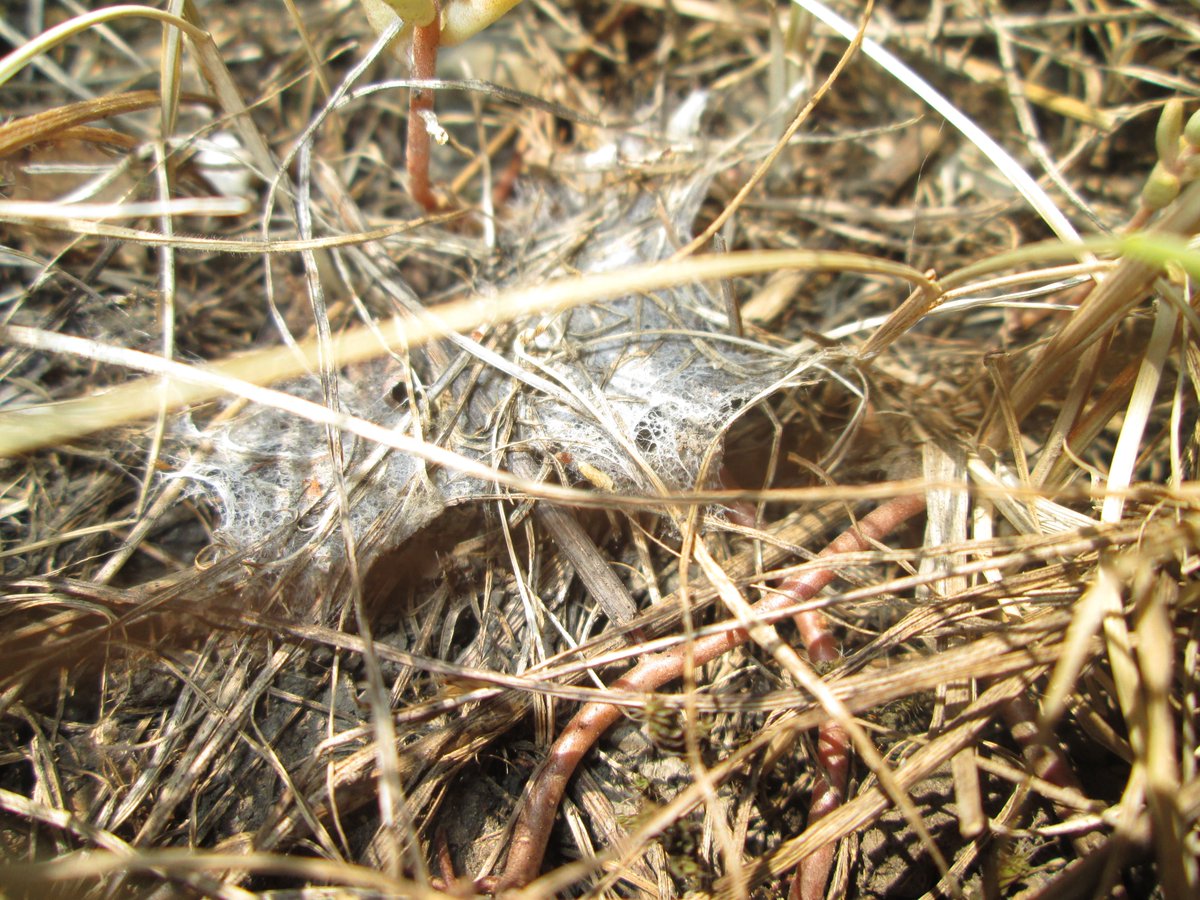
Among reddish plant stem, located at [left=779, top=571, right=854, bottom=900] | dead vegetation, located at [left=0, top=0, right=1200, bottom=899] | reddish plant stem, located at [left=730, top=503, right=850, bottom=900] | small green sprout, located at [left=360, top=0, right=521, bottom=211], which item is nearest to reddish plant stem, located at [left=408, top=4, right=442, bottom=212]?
small green sprout, located at [left=360, top=0, right=521, bottom=211]

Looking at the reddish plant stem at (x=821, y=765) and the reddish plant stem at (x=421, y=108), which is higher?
the reddish plant stem at (x=421, y=108)

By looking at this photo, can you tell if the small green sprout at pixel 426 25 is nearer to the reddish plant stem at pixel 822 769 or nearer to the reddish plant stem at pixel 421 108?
the reddish plant stem at pixel 421 108

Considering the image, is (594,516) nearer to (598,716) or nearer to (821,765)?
(598,716)

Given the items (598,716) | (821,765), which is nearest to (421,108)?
(598,716)

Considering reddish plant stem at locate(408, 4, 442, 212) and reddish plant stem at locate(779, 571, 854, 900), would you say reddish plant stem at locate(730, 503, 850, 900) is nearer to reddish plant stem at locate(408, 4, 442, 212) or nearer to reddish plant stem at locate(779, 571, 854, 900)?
reddish plant stem at locate(779, 571, 854, 900)

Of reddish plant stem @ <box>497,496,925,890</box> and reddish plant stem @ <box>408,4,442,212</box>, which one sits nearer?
reddish plant stem @ <box>497,496,925,890</box>

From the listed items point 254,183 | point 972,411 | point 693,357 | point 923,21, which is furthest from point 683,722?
point 923,21

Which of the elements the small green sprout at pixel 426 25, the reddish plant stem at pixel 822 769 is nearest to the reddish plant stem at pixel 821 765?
the reddish plant stem at pixel 822 769

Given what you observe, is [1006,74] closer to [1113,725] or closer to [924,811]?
[1113,725]

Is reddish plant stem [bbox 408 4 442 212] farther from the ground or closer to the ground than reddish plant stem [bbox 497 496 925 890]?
farther from the ground
